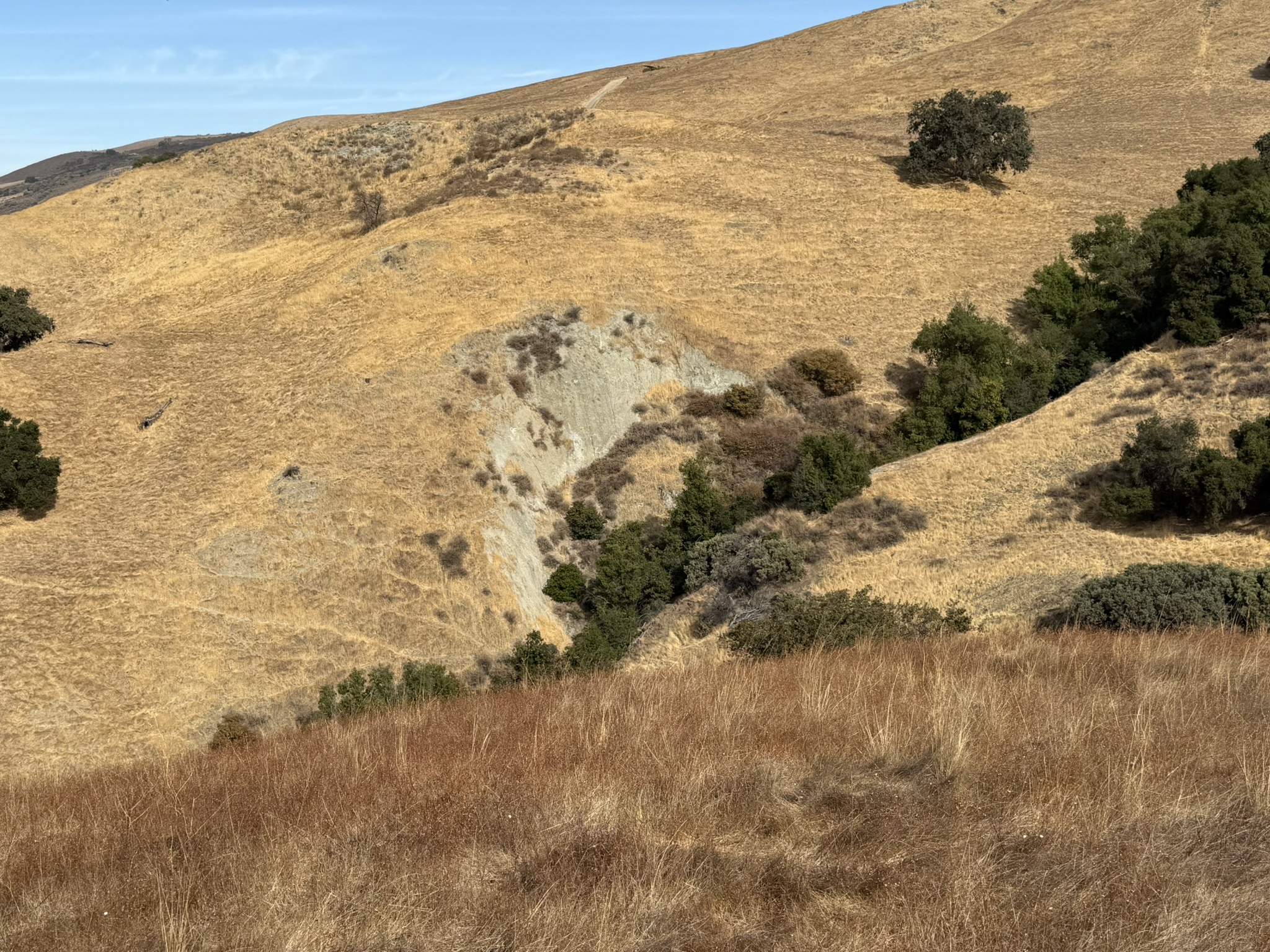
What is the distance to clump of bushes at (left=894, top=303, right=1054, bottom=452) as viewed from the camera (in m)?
34.9

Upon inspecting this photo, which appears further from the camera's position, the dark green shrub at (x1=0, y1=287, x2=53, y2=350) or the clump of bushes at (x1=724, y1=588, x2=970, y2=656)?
the dark green shrub at (x1=0, y1=287, x2=53, y2=350)

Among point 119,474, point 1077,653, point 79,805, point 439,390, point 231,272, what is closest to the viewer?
point 79,805

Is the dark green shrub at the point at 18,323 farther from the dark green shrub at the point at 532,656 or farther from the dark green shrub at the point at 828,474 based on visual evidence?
the dark green shrub at the point at 828,474

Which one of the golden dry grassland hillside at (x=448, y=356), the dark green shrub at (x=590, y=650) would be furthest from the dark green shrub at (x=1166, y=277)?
the dark green shrub at (x=590, y=650)

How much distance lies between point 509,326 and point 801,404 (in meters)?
11.3

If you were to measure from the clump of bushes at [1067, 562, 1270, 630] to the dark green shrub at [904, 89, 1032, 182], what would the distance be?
38.7 meters

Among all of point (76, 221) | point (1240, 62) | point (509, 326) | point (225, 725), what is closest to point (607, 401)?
point (509, 326)

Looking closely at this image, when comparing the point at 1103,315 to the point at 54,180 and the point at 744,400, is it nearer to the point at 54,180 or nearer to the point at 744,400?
the point at 744,400

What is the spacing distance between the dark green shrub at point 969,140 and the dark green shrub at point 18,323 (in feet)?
136

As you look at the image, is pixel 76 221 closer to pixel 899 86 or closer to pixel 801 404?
pixel 801 404

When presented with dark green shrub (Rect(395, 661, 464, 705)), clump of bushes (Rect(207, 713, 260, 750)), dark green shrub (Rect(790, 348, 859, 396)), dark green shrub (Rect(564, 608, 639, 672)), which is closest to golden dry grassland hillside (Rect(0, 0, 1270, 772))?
clump of bushes (Rect(207, 713, 260, 750))

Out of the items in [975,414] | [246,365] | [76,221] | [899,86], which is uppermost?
[899,86]

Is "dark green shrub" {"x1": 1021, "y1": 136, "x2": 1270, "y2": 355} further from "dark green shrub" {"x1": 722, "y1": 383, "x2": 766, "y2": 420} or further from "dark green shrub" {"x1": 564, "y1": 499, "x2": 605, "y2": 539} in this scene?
"dark green shrub" {"x1": 564, "y1": 499, "x2": 605, "y2": 539}

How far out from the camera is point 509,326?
37.7 metres
